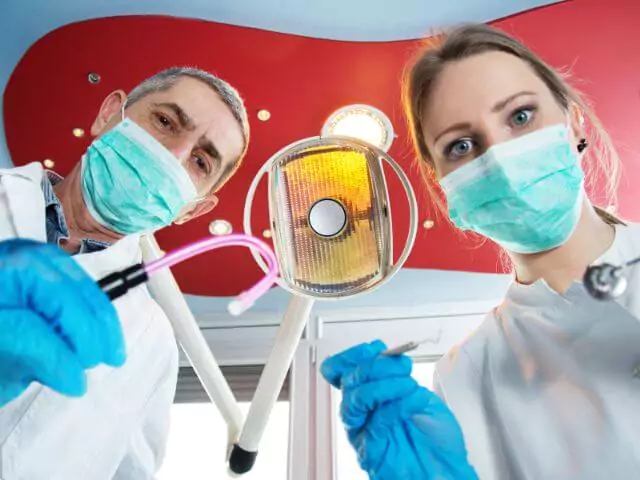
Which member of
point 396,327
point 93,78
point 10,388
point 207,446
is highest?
point 93,78

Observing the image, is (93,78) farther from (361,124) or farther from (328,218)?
(328,218)

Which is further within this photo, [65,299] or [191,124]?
[191,124]

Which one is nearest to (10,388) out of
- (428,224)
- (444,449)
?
(444,449)

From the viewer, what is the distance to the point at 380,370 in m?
0.73

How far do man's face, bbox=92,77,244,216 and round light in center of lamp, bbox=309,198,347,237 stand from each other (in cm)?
46

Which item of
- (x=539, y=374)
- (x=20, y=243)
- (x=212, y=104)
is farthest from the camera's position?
(x=212, y=104)

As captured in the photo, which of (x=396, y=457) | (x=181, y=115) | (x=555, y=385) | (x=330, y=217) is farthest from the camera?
(x=181, y=115)

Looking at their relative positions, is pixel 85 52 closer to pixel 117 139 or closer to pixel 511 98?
pixel 117 139

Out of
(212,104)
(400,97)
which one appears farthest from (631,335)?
(212,104)

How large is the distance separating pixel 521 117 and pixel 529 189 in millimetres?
171

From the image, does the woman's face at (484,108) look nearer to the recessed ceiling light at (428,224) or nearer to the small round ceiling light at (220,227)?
the recessed ceiling light at (428,224)

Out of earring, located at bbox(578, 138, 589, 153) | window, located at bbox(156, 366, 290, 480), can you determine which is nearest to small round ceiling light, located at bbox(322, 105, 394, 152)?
earring, located at bbox(578, 138, 589, 153)

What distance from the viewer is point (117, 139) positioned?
1061 millimetres

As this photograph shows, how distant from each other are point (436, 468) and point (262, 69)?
3.67ft
